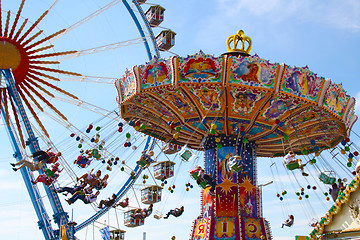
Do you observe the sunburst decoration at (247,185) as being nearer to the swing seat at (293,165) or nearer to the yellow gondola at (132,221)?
the swing seat at (293,165)

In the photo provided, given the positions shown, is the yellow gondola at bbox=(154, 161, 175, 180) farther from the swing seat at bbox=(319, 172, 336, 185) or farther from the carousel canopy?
the swing seat at bbox=(319, 172, 336, 185)

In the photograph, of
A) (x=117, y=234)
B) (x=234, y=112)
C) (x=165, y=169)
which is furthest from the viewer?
(x=117, y=234)

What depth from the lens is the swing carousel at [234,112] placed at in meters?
15.6

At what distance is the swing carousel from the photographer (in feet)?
51.0

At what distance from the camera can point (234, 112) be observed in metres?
17.2

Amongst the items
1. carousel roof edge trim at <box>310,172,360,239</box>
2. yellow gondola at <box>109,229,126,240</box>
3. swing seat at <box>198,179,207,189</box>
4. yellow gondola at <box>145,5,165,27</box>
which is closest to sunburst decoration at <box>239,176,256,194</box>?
swing seat at <box>198,179,207,189</box>

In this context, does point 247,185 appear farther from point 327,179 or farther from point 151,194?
point 151,194

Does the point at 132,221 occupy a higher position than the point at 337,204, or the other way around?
the point at 132,221

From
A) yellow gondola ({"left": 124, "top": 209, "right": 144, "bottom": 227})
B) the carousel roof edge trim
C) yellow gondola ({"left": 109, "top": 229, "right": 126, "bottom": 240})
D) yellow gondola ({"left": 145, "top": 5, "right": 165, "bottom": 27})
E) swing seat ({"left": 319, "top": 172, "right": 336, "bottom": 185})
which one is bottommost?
the carousel roof edge trim

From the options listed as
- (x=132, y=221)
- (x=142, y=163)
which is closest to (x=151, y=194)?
(x=132, y=221)

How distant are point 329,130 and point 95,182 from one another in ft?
29.1

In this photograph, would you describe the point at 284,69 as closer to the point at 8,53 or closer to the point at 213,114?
the point at 213,114

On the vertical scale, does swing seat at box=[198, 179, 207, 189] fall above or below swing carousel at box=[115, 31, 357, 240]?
below

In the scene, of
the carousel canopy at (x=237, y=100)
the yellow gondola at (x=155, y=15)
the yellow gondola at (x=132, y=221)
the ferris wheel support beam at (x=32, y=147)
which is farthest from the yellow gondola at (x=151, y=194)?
the yellow gondola at (x=155, y=15)
